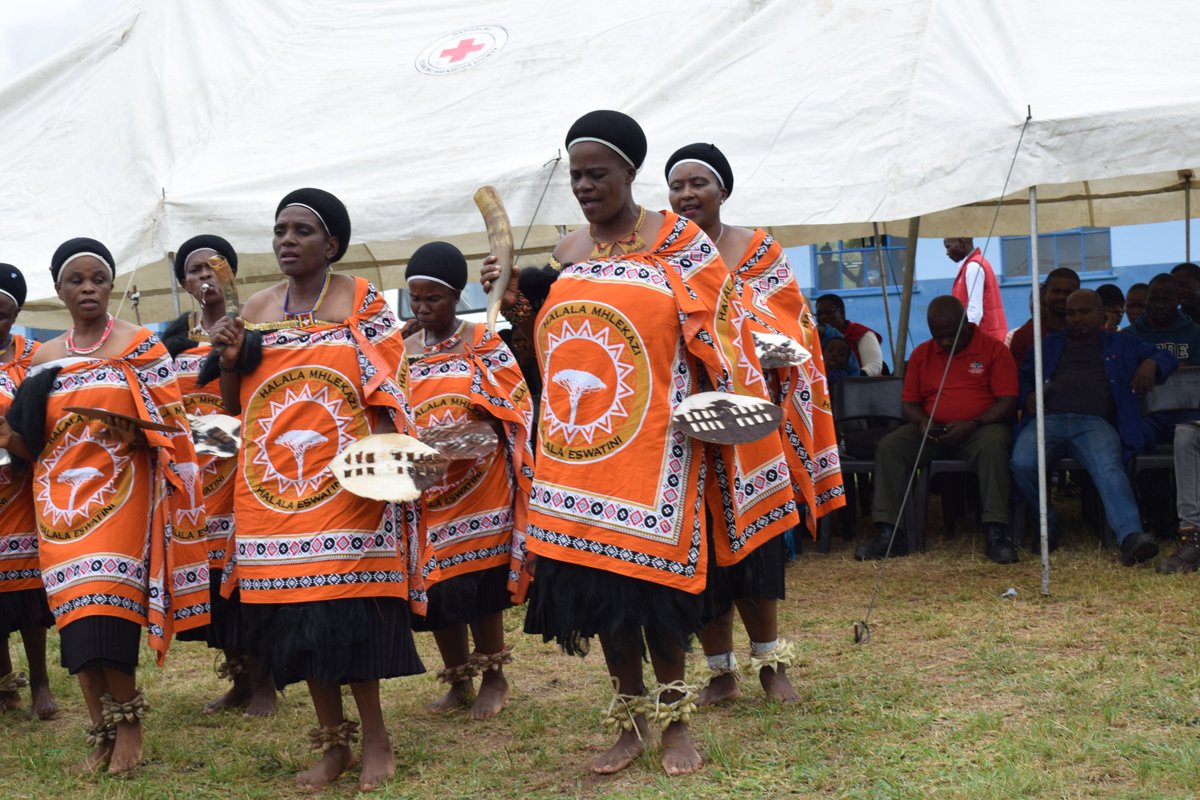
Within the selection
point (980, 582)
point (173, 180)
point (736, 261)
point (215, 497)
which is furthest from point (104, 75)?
point (980, 582)

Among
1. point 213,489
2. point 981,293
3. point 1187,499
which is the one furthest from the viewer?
point 981,293

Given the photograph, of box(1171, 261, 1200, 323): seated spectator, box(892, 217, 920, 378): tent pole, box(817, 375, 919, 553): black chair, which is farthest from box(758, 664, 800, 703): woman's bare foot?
box(1171, 261, 1200, 323): seated spectator

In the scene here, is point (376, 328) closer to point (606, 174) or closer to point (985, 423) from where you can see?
point (606, 174)

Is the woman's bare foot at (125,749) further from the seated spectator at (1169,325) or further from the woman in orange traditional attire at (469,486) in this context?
the seated spectator at (1169,325)

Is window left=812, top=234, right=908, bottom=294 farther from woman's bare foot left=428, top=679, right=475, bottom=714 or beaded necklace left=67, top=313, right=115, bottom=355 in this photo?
beaded necklace left=67, top=313, right=115, bottom=355

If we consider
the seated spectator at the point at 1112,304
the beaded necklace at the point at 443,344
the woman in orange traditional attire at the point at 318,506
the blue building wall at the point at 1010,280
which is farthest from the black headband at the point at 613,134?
the blue building wall at the point at 1010,280

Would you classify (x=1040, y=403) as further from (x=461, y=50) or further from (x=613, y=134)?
(x=461, y=50)

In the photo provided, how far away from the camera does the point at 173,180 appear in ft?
27.2

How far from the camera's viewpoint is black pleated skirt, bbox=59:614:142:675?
4.54 metres

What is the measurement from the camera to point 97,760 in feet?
15.6

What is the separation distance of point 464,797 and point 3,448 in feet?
6.97

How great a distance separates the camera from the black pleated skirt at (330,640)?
4156 mm

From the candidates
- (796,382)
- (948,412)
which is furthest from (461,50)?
(796,382)

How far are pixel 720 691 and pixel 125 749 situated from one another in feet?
7.04
